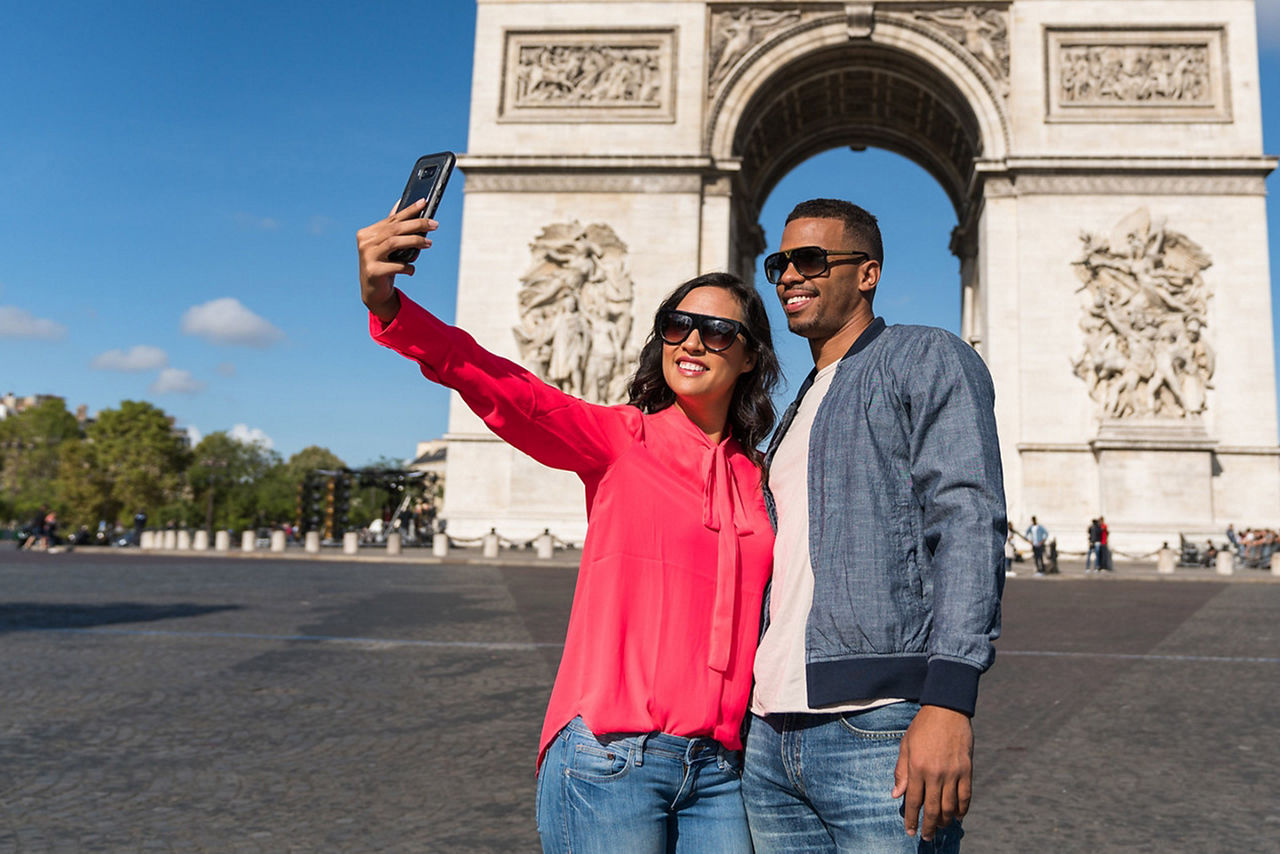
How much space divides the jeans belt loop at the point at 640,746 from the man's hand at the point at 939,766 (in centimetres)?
39

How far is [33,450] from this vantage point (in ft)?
240

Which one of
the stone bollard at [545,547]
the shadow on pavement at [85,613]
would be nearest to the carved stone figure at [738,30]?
the stone bollard at [545,547]

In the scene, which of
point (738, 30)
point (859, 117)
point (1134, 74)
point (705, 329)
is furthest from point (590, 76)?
point (705, 329)

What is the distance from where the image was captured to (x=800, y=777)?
1.62m

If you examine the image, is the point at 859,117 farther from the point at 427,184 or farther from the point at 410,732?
the point at 427,184

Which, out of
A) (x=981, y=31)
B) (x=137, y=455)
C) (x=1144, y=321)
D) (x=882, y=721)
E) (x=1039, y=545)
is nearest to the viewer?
(x=882, y=721)

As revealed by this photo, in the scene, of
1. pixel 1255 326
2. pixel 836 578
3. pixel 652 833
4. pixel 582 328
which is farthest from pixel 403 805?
pixel 1255 326

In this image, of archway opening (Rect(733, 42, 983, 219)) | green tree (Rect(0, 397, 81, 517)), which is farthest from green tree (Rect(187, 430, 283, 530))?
archway opening (Rect(733, 42, 983, 219))

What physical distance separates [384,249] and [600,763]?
2.80 ft

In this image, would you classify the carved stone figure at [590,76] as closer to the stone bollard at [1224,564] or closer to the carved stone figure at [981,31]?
the carved stone figure at [981,31]

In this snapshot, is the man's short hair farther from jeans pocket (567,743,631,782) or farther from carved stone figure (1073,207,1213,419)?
carved stone figure (1073,207,1213,419)

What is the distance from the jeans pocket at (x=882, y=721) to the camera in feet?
5.20

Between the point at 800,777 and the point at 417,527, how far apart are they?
2670cm

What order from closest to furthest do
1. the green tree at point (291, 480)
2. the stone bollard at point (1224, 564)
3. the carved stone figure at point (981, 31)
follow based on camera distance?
the stone bollard at point (1224, 564) < the carved stone figure at point (981, 31) < the green tree at point (291, 480)
